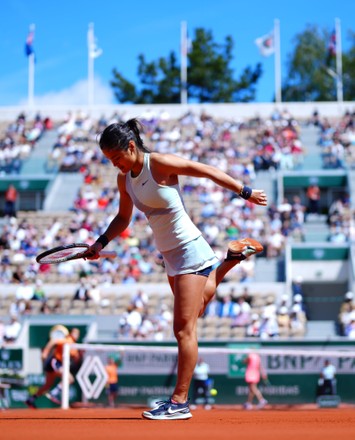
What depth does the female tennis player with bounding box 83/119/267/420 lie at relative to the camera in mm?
6625

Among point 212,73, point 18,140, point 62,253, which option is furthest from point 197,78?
point 62,253

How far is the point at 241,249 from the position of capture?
7.25 m

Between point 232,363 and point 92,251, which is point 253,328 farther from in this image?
point 92,251

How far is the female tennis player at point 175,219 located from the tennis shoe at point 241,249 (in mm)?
345

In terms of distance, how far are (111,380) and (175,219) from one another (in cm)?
1084

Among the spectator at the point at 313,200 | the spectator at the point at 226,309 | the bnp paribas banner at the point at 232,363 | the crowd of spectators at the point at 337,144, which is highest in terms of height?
the crowd of spectators at the point at 337,144

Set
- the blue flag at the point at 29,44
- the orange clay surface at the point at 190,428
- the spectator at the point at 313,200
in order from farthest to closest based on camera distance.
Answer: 1. the blue flag at the point at 29,44
2. the spectator at the point at 313,200
3. the orange clay surface at the point at 190,428

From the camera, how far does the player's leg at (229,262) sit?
7012mm

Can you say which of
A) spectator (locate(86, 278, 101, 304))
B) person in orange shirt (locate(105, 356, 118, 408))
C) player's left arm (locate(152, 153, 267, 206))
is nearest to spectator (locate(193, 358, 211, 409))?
person in orange shirt (locate(105, 356, 118, 408))

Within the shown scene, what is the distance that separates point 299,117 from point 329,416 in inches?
1277

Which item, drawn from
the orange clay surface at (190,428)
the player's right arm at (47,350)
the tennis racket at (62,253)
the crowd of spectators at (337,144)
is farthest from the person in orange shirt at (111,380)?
the crowd of spectators at (337,144)

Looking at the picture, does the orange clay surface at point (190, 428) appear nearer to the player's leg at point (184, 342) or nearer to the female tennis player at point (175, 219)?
the player's leg at point (184, 342)

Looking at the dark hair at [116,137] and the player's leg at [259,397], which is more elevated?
the dark hair at [116,137]

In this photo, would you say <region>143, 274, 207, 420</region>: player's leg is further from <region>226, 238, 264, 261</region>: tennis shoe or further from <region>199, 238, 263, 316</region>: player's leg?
<region>226, 238, 264, 261</region>: tennis shoe
